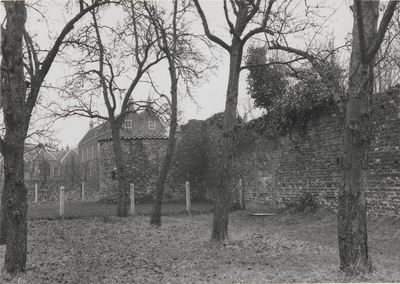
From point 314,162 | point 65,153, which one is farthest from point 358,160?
point 65,153

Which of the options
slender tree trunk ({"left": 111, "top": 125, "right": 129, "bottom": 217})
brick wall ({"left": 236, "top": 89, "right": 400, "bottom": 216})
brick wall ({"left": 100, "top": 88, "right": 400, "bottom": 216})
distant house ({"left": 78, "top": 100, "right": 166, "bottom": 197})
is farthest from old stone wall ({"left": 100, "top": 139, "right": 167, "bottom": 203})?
distant house ({"left": 78, "top": 100, "right": 166, "bottom": 197})

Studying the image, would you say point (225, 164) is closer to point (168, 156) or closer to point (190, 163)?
point (168, 156)

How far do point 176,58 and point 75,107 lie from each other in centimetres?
444

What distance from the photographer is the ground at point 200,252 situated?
546 cm

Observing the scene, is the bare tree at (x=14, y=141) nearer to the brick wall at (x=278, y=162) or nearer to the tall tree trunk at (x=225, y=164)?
the tall tree trunk at (x=225, y=164)

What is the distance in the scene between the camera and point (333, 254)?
6.74 m

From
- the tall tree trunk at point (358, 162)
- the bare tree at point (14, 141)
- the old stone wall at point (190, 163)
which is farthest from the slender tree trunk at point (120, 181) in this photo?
the tall tree trunk at point (358, 162)

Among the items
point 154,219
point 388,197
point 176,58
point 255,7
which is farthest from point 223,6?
point 154,219

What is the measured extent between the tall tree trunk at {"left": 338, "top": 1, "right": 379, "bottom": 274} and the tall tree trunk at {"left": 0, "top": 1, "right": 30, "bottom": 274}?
4.67m

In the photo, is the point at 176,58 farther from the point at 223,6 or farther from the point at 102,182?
the point at 102,182

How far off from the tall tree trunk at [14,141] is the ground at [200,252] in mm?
453

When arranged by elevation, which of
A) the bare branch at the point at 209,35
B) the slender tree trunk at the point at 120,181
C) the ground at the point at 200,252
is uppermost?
the bare branch at the point at 209,35

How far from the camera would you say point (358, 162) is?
517cm

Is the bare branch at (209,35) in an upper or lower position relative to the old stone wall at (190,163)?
upper
